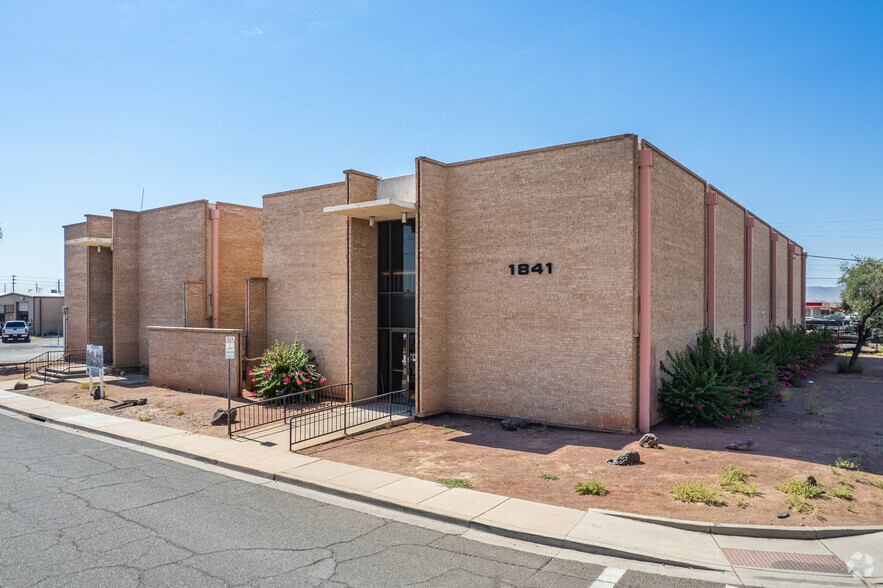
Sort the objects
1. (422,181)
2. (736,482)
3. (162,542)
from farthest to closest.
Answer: (422,181) < (736,482) < (162,542)

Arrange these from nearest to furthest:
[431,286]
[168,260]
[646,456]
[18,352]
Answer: [646,456] < [431,286] < [168,260] < [18,352]

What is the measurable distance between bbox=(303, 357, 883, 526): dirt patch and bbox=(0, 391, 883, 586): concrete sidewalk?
0.39m

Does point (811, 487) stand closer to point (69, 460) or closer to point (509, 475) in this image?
point (509, 475)

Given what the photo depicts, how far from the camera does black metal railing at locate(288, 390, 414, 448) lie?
15.1 m

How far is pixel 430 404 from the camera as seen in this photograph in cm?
1706

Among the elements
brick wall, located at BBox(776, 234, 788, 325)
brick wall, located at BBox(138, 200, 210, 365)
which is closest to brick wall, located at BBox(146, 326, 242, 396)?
brick wall, located at BBox(138, 200, 210, 365)

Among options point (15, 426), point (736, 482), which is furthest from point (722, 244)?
point (15, 426)

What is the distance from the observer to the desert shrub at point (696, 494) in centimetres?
927

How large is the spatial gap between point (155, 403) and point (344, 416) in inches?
342

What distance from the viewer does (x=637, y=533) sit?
8.13 meters

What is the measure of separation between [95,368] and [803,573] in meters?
23.6

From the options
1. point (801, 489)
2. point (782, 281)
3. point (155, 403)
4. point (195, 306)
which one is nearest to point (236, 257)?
point (195, 306)

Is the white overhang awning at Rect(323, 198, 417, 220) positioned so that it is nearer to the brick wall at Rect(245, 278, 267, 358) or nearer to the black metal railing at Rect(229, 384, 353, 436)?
the brick wall at Rect(245, 278, 267, 358)

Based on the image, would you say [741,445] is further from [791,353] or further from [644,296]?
[791,353]
